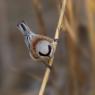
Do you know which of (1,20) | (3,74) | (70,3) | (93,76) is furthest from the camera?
(3,74)

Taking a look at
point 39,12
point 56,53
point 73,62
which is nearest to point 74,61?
point 73,62

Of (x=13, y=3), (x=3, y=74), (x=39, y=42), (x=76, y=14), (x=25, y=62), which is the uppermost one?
(x=13, y=3)

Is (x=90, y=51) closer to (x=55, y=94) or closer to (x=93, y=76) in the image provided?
(x=93, y=76)

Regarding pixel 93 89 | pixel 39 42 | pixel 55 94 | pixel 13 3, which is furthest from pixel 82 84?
pixel 13 3

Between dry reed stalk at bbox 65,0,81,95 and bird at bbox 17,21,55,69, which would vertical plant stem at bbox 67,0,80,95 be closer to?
dry reed stalk at bbox 65,0,81,95

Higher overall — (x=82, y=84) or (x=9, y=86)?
(x=9, y=86)
